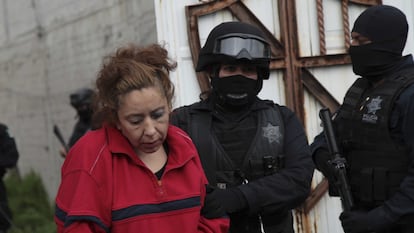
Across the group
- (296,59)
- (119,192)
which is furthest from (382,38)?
(296,59)

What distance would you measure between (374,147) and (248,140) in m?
0.57

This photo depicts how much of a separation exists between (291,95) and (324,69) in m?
0.31

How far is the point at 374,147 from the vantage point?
124 inches

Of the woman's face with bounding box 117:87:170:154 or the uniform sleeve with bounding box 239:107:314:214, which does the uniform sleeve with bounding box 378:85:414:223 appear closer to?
the uniform sleeve with bounding box 239:107:314:214

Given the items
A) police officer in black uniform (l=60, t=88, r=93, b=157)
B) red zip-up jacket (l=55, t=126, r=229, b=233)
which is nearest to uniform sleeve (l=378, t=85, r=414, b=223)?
red zip-up jacket (l=55, t=126, r=229, b=233)

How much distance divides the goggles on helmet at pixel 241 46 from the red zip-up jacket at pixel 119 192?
2.60 feet

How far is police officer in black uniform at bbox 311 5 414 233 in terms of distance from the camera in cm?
303

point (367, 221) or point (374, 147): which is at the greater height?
point (374, 147)

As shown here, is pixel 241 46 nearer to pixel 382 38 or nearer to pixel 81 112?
pixel 382 38

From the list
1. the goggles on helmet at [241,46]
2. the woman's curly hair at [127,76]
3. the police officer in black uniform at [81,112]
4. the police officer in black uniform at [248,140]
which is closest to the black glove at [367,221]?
the police officer in black uniform at [248,140]

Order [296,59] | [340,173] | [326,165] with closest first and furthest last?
[340,173], [326,165], [296,59]

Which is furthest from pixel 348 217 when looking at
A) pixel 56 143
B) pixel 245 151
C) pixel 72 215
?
pixel 56 143

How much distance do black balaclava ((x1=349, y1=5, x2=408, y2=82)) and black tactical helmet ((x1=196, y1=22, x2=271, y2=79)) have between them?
1.55 ft

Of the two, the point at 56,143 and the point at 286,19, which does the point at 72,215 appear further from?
the point at 56,143
